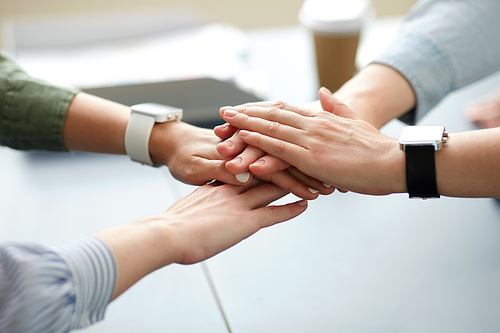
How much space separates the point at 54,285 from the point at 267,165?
384mm

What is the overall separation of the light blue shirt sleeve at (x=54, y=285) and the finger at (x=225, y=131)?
0.36 metres

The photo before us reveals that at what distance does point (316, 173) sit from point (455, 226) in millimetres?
333

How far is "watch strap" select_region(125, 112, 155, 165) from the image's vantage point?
0.94 m

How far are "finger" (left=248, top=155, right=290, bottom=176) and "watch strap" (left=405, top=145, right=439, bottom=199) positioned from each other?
0.67 feet

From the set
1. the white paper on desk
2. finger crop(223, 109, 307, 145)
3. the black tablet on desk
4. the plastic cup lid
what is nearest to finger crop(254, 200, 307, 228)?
finger crop(223, 109, 307, 145)

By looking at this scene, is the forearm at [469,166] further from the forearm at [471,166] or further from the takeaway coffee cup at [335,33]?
the takeaway coffee cup at [335,33]

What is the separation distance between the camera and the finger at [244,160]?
2.60 feet

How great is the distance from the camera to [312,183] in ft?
2.70

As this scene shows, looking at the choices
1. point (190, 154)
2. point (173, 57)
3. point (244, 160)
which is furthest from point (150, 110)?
point (173, 57)

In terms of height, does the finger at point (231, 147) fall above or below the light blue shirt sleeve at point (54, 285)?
above

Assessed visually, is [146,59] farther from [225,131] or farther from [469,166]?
[469,166]

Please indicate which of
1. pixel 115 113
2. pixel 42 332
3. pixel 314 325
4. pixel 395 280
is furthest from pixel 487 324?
pixel 115 113

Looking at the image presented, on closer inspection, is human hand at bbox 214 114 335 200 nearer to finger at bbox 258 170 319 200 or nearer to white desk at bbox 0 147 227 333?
finger at bbox 258 170 319 200

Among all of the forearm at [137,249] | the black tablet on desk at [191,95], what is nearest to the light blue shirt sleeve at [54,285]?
the forearm at [137,249]
